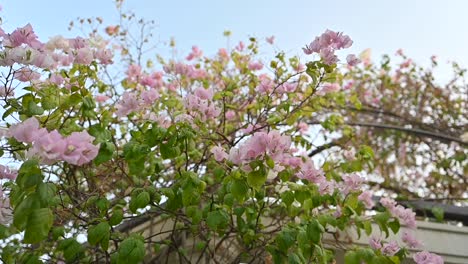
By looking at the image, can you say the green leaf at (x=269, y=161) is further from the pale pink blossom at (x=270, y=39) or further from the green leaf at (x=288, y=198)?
the pale pink blossom at (x=270, y=39)

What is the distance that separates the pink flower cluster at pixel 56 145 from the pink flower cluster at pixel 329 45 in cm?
116

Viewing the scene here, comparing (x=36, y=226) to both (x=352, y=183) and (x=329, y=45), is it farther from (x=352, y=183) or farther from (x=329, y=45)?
(x=352, y=183)

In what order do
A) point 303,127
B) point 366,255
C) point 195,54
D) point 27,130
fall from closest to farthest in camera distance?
point 27,130 < point 366,255 < point 303,127 < point 195,54

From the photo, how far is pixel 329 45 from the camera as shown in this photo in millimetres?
2133

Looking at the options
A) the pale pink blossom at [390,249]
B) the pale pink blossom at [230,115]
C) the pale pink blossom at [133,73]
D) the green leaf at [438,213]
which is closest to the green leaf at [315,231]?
the pale pink blossom at [390,249]

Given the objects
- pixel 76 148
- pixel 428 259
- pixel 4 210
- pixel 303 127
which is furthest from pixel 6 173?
pixel 303 127

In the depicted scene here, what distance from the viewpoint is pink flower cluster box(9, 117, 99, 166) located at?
1.36 meters

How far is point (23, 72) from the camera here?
2.00m

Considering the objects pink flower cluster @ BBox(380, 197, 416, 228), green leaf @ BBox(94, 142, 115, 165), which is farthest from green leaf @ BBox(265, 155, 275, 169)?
pink flower cluster @ BBox(380, 197, 416, 228)

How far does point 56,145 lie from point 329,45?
1312 millimetres

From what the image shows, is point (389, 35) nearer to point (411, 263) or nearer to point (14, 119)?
point (411, 263)

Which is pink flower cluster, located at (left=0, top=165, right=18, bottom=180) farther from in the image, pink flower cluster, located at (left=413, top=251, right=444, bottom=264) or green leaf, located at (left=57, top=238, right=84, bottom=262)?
pink flower cluster, located at (left=413, top=251, right=444, bottom=264)

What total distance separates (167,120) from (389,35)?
3.78 m

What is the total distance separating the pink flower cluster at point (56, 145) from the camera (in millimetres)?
1361
